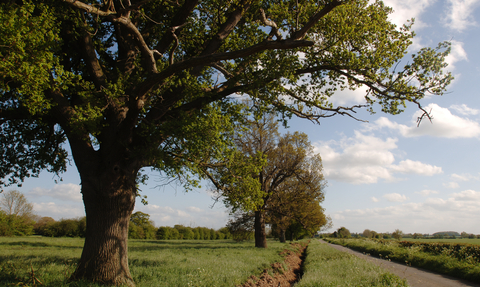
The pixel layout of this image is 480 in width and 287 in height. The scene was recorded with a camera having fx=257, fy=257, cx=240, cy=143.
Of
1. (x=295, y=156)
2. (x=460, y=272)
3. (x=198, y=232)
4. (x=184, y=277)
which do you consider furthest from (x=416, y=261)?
(x=198, y=232)

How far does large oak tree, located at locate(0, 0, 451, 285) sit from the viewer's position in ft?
22.1

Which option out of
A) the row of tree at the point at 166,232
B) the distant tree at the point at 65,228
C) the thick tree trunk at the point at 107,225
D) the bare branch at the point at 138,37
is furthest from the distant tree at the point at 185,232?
the bare branch at the point at 138,37

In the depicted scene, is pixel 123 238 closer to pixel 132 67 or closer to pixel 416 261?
pixel 132 67

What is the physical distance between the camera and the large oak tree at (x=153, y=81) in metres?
6.74

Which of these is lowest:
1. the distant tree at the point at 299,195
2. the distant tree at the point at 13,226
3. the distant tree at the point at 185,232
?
the distant tree at the point at 185,232

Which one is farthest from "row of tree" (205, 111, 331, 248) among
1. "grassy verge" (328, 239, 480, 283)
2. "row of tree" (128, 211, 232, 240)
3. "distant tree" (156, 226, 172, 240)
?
"distant tree" (156, 226, 172, 240)

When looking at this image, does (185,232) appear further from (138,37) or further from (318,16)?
(318,16)

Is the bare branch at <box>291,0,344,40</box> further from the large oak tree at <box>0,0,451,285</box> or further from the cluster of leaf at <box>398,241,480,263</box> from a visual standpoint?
the cluster of leaf at <box>398,241,480,263</box>

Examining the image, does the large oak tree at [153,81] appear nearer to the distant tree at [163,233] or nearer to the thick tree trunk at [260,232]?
the thick tree trunk at [260,232]

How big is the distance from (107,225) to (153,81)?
436 cm

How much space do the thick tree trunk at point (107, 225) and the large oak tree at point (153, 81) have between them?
30mm

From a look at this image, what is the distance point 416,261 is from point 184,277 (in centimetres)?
1828

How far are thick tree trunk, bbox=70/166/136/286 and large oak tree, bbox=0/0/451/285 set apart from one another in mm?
30

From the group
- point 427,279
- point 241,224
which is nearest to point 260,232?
point 241,224
